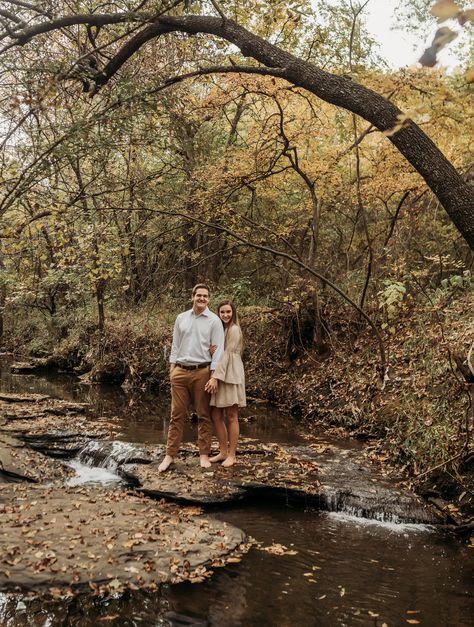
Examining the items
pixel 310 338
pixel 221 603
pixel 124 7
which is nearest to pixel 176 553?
pixel 221 603

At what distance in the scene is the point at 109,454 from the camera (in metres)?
8.59

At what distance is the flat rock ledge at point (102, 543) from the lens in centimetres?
442

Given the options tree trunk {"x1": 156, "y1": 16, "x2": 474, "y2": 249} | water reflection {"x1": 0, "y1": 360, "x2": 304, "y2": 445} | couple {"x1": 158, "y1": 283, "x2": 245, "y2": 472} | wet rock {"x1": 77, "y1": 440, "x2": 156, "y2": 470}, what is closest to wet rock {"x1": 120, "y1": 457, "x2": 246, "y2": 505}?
couple {"x1": 158, "y1": 283, "x2": 245, "y2": 472}

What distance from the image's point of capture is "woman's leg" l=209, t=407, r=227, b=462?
23.8 feet

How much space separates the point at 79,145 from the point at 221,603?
5.46 meters

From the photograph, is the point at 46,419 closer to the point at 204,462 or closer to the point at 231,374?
the point at 204,462

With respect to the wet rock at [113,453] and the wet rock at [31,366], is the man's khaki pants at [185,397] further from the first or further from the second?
the wet rock at [31,366]

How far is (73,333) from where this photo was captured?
20.8 metres

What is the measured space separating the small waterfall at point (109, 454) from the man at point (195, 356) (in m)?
1.39

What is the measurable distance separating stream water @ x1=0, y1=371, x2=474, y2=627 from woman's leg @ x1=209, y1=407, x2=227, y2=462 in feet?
3.38

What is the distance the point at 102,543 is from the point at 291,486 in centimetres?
262

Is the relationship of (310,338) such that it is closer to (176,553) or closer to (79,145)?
(79,145)

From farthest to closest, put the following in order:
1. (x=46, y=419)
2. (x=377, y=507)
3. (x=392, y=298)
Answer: (x=46, y=419) < (x=392, y=298) < (x=377, y=507)

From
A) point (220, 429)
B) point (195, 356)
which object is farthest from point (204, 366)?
point (220, 429)
